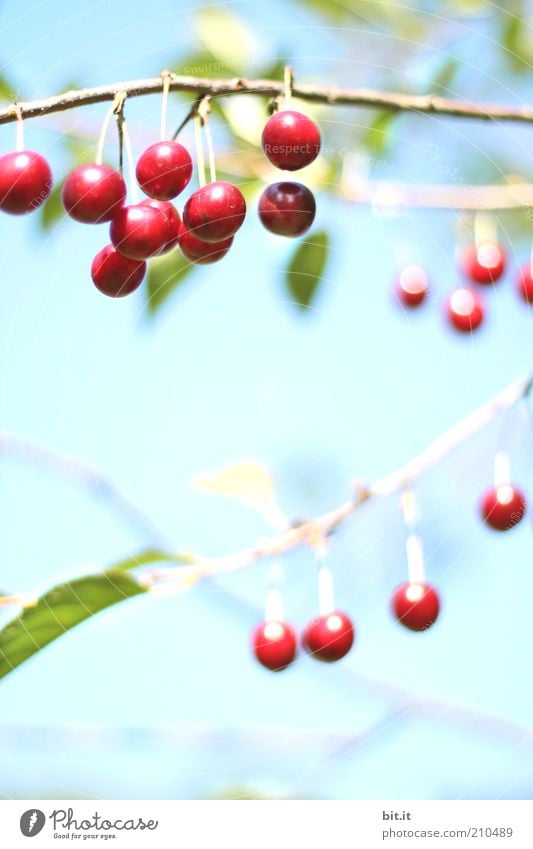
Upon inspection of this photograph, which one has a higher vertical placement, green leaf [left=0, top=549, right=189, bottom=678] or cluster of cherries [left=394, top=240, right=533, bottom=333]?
cluster of cherries [left=394, top=240, right=533, bottom=333]

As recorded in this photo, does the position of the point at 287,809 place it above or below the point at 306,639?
below

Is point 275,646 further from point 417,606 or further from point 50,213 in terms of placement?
point 50,213

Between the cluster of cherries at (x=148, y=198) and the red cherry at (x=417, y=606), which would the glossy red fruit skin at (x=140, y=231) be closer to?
the cluster of cherries at (x=148, y=198)

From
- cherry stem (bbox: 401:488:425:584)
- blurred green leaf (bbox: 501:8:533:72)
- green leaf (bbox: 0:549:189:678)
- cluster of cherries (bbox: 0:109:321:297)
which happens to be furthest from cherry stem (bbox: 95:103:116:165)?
blurred green leaf (bbox: 501:8:533:72)

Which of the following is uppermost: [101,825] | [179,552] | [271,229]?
[271,229]

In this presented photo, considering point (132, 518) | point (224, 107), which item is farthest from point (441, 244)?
point (132, 518)

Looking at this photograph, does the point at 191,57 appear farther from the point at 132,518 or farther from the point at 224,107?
the point at 132,518

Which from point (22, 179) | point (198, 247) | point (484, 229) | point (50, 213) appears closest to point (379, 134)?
point (484, 229)

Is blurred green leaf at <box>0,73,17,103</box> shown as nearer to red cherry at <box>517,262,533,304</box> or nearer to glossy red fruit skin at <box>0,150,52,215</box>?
glossy red fruit skin at <box>0,150,52,215</box>
